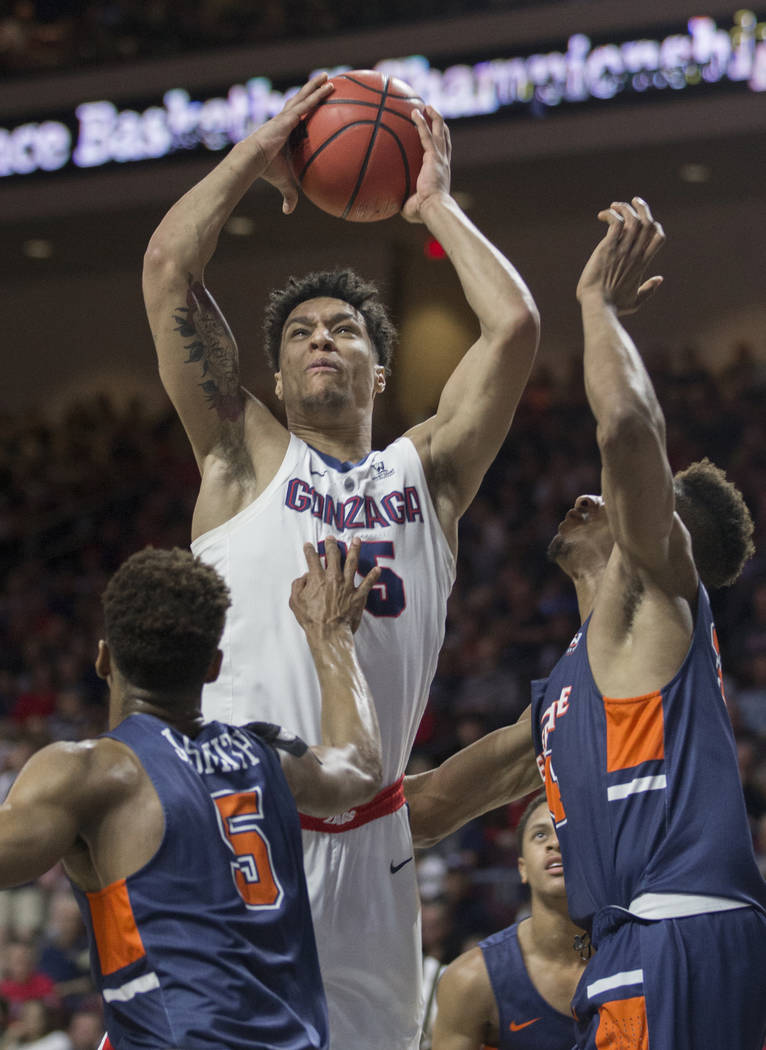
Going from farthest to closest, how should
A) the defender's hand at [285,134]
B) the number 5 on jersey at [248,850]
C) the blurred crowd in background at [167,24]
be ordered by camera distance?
the blurred crowd in background at [167,24] < the defender's hand at [285,134] < the number 5 on jersey at [248,850]

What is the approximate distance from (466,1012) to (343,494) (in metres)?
1.87

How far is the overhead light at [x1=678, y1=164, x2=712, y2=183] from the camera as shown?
13422 mm

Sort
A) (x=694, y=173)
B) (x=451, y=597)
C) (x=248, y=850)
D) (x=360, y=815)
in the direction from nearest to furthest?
(x=248, y=850) → (x=360, y=815) → (x=451, y=597) → (x=694, y=173)

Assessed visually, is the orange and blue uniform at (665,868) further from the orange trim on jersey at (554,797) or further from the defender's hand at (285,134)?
the defender's hand at (285,134)

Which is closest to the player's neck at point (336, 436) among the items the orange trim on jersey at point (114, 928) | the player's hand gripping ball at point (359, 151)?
the player's hand gripping ball at point (359, 151)

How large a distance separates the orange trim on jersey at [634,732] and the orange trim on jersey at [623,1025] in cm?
49

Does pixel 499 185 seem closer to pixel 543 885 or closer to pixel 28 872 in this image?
pixel 543 885

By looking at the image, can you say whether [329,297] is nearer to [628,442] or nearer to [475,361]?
[475,361]

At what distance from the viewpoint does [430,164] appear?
3674 mm

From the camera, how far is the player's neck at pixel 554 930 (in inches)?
171

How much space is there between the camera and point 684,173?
44.8ft

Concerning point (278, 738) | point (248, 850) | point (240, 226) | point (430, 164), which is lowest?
point (248, 850)

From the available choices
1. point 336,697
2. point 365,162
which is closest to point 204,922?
point 336,697

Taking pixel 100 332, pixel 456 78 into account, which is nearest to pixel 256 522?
pixel 456 78
